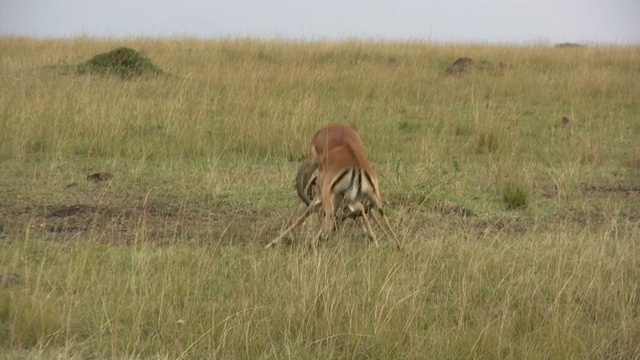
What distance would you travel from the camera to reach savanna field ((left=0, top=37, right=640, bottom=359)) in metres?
3.58

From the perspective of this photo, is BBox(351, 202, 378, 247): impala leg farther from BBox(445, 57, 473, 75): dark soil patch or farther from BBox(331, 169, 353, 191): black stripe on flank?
BBox(445, 57, 473, 75): dark soil patch

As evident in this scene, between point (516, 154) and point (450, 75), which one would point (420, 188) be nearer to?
point (516, 154)

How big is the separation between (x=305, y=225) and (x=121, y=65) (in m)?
7.62

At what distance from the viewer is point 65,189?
6.28 metres

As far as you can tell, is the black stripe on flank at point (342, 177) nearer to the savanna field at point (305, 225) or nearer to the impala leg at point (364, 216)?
the impala leg at point (364, 216)

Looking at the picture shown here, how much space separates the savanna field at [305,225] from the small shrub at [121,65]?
0.14 meters

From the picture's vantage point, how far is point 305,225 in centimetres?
547

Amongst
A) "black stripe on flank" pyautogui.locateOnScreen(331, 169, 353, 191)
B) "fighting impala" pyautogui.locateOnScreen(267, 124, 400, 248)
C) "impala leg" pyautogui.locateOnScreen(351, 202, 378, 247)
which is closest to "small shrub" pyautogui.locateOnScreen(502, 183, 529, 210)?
"fighting impala" pyautogui.locateOnScreen(267, 124, 400, 248)

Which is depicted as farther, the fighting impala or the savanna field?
the fighting impala

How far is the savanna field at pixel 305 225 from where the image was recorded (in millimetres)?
3584

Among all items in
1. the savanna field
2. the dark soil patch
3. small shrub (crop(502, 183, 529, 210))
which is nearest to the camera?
the savanna field

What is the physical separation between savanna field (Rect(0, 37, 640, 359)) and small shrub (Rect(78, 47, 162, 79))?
0.46ft

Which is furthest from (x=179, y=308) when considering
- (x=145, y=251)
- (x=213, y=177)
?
(x=213, y=177)

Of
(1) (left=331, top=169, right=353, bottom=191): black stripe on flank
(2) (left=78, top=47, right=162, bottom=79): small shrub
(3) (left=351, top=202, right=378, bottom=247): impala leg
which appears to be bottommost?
(2) (left=78, top=47, right=162, bottom=79): small shrub
